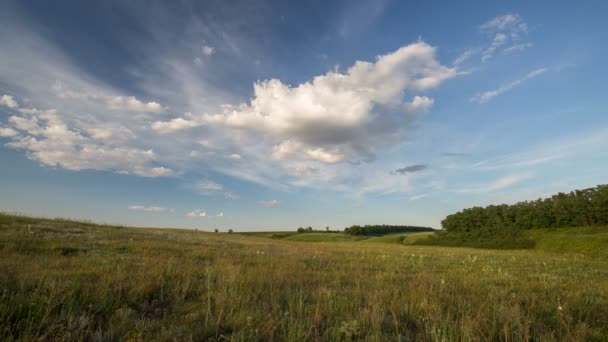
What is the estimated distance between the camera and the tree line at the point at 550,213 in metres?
54.2

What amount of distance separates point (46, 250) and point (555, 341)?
13552 mm

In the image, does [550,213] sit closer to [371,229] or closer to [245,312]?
[371,229]

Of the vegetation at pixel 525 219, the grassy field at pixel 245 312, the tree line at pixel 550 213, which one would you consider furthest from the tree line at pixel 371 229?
the grassy field at pixel 245 312

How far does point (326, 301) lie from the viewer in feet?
17.0

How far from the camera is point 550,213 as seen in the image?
59781 millimetres

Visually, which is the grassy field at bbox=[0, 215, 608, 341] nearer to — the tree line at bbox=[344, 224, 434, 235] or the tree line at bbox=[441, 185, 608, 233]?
the tree line at bbox=[441, 185, 608, 233]

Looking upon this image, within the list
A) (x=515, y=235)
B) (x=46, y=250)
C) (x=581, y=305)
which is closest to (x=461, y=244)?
(x=515, y=235)

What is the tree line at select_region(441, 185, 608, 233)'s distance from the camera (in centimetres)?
5422

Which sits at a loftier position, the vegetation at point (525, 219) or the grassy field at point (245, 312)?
the vegetation at point (525, 219)

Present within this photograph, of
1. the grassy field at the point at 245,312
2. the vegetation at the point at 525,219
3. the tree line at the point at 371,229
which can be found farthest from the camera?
the tree line at the point at 371,229

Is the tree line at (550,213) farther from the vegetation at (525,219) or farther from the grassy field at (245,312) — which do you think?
the grassy field at (245,312)

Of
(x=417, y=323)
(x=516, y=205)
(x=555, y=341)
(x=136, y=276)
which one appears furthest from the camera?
(x=516, y=205)

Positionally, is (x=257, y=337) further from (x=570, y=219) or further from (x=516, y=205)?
(x=516, y=205)

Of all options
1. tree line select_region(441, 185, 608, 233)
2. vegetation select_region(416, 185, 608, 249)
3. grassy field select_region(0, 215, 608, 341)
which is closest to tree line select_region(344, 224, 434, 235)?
vegetation select_region(416, 185, 608, 249)
